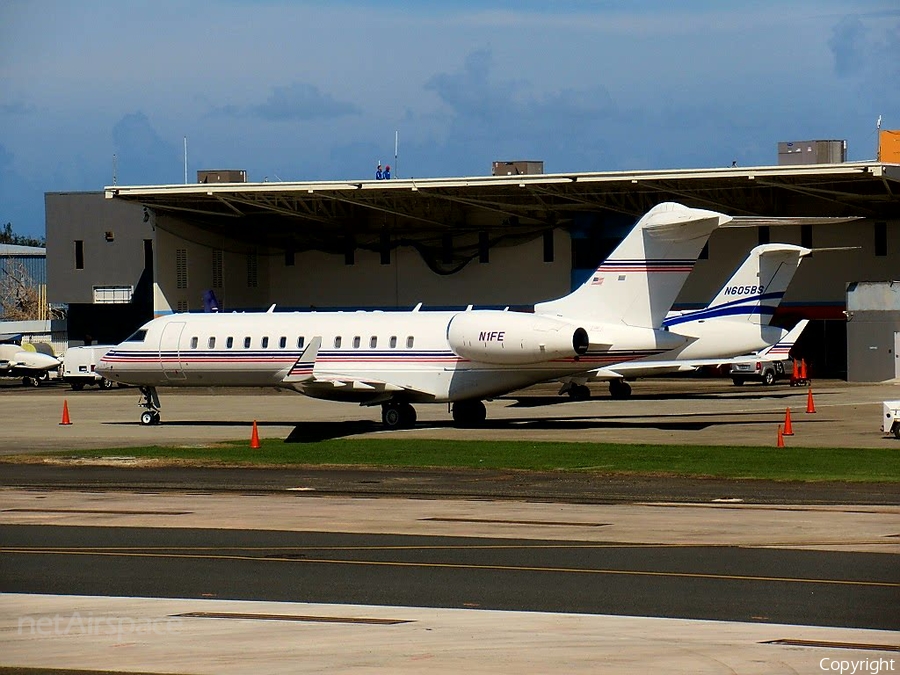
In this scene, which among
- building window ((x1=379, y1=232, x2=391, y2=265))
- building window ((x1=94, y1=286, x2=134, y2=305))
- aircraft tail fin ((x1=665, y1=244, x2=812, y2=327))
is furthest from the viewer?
building window ((x1=379, y1=232, x2=391, y2=265))

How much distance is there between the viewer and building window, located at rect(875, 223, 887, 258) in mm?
65812

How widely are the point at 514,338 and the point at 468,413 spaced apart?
16.0 ft

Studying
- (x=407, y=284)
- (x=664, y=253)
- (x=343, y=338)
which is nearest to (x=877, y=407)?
(x=664, y=253)

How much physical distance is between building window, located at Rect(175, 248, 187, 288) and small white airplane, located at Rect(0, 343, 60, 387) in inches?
311

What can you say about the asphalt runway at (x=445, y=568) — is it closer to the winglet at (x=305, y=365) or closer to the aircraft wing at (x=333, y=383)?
the winglet at (x=305, y=365)

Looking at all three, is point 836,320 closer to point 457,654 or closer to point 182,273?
point 182,273

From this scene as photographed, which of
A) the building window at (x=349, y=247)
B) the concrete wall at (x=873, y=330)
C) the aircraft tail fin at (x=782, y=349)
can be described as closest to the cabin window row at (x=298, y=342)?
the aircraft tail fin at (x=782, y=349)

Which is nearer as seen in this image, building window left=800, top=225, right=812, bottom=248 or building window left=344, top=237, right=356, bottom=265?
building window left=800, top=225, right=812, bottom=248

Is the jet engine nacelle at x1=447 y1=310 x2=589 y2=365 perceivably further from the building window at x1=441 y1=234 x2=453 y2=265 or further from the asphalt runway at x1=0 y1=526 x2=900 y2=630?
the building window at x1=441 y1=234 x2=453 y2=265

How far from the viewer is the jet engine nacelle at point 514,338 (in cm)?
3094

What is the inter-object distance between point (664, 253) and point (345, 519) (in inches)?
616

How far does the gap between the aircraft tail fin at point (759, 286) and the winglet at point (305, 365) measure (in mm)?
16788

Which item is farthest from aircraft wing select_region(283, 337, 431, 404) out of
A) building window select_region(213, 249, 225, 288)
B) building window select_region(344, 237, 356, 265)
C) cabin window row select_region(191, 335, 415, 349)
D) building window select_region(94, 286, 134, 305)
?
building window select_region(344, 237, 356, 265)

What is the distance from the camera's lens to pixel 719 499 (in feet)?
65.9
